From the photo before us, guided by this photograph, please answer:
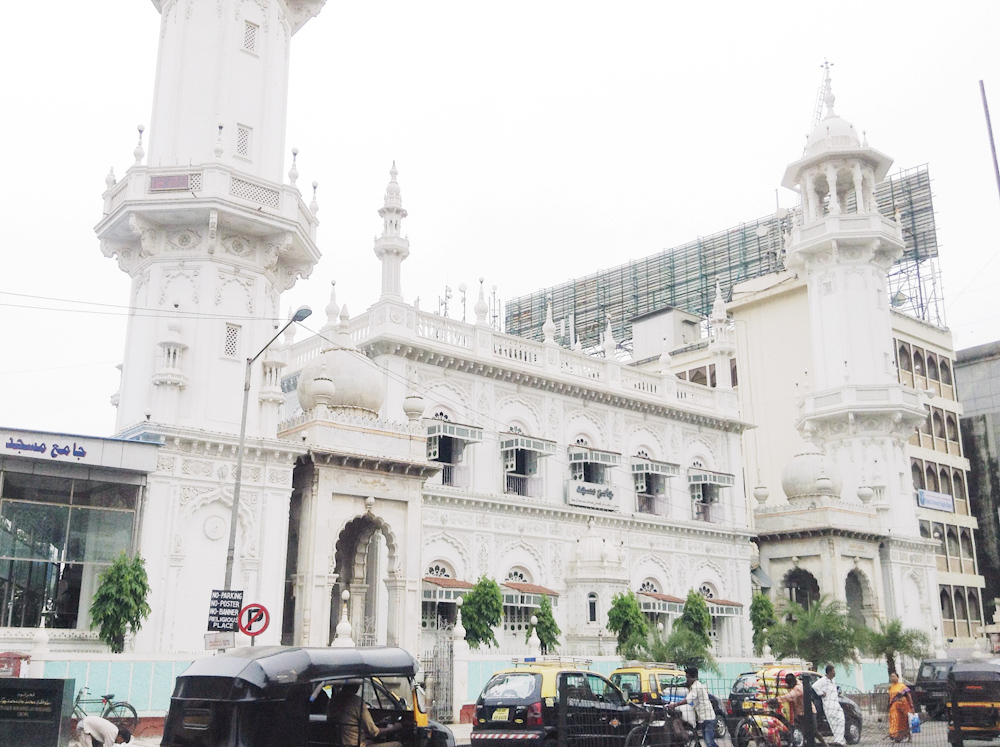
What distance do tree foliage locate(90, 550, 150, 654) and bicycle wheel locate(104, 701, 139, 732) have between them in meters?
2.25

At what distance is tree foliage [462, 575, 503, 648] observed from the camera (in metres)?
29.8

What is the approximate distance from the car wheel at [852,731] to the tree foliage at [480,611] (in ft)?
35.5

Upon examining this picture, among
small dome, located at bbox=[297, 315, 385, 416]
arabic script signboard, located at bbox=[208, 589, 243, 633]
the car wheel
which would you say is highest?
small dome, located at bbox=[297, 315, 385, 416]

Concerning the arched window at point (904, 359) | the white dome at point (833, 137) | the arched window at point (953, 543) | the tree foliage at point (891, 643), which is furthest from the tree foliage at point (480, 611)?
the arched window at point (953, 543)

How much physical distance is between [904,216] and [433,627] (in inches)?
1702

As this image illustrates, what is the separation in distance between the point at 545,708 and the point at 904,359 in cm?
4666

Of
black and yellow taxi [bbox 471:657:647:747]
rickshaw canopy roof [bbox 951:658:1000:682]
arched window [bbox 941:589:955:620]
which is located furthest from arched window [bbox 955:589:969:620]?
black and yellow taxi [bbox 471:657:647:747]

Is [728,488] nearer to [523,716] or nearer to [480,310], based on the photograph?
[480,310]

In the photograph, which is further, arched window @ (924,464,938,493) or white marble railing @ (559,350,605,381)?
arched window @ (924,464,938,493)

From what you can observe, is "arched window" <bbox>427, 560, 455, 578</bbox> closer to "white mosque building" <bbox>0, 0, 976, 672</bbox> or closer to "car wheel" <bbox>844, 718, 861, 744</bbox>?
"white mosque building" <bbox>0, 0, 976, 672</bbox>

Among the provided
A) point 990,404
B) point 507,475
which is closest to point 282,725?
point 507,475

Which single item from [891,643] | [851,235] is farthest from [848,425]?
[891,643]

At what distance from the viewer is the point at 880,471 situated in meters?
47.3

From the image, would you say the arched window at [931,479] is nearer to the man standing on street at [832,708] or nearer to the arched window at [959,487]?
the arched window at [959,487]
